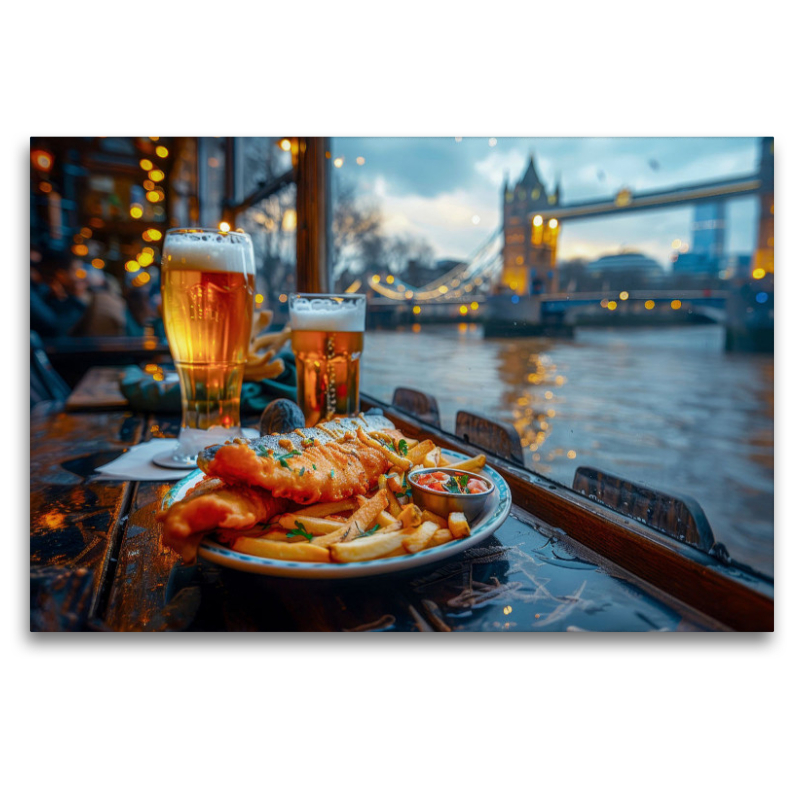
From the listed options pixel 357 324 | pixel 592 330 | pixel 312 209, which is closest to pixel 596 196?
pixel 592 330

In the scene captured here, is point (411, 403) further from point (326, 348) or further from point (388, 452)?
point (388, 452)

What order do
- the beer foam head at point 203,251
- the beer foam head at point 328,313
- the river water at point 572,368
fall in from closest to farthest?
the beer foam head at point 203,251, the river water at point 572,368, the beer foam head at point 328,313

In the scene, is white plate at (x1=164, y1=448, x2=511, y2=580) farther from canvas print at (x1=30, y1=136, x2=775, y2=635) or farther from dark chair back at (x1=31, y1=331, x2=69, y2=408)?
dark chair back at (x1=31, y1=331, x2=69, y2=408)

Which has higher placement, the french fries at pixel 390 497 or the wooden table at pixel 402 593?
the french fries at pixel 390 497

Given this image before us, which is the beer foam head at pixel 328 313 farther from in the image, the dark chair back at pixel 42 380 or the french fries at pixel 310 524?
the dark chair back at pixel 42 380

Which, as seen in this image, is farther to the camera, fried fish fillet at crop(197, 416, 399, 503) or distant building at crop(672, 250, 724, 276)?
distant building at crop(672, 250, 724, 276)

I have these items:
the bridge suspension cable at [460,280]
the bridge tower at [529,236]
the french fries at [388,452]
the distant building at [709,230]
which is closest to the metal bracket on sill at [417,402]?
the bridge suspension cable at [460,280]

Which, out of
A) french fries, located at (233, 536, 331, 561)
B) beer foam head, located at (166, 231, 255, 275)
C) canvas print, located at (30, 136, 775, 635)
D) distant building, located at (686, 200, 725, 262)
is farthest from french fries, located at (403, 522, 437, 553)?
distant building, located at (686, 200, 725, 262)
